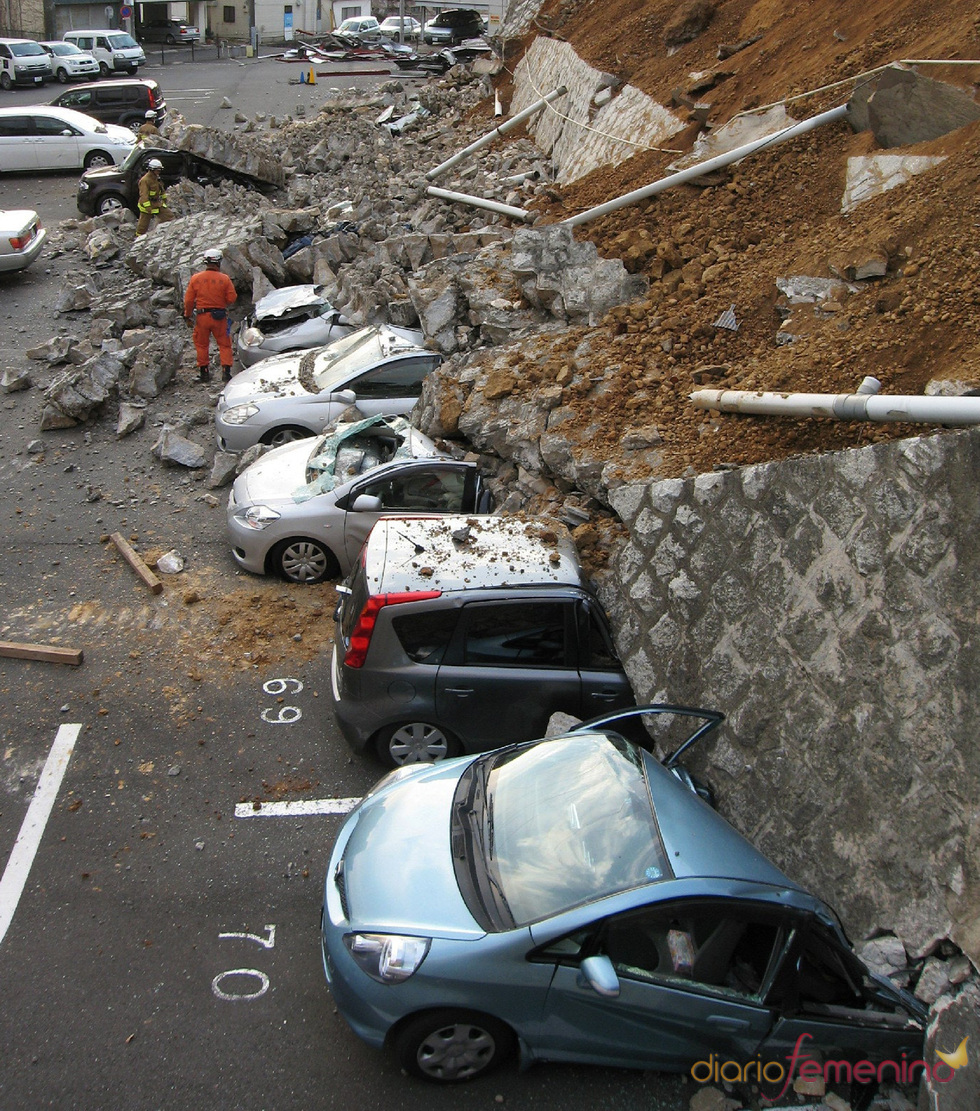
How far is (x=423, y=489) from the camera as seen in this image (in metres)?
7.98

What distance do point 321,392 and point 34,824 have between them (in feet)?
19.5

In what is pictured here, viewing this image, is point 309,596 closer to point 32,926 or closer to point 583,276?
point 32,926

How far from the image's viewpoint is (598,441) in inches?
295

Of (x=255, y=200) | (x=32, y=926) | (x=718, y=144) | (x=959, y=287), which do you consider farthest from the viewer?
(x=255, y=200)

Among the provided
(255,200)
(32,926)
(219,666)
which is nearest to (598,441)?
(219,666)

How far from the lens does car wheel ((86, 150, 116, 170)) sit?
2181 centimetres

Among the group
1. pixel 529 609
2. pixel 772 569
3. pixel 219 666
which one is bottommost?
pixel 219 666

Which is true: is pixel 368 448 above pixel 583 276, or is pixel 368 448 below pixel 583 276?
below

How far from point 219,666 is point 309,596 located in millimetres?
1194

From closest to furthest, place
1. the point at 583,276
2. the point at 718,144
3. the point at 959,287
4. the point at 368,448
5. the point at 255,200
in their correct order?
1. the point at 959,287
2. the point at 368,448
3. the point at 583,276
4. the point at 718,144
5. the point at 255,200

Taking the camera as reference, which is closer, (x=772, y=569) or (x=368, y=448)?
(x=772, y=569)

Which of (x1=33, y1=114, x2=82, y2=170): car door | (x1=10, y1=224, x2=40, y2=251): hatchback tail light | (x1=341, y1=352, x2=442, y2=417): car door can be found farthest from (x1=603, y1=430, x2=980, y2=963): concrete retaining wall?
(x1=33, y1=114, x2=82, y2=170): car door

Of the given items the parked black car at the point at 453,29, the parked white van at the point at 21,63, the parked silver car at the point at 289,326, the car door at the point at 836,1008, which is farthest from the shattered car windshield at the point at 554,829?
the parked black car at the point at 453,29

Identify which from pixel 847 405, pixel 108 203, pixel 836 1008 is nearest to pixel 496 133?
pixel 108 203
